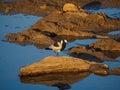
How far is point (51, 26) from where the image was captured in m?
20.1

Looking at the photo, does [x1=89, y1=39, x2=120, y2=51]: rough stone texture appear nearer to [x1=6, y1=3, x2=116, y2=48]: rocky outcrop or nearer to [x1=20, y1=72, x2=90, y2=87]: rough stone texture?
[x1=6, y1=3, x2=116, y2=48]: rocky outcrop

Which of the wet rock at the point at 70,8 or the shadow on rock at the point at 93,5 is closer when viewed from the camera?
the wet rock at the point at 70,8

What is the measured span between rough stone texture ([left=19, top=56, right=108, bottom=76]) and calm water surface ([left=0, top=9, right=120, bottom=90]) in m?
0.40

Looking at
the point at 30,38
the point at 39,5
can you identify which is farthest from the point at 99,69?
the point at 39,5

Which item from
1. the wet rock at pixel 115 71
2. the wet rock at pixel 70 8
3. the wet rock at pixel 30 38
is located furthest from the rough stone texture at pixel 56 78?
the wet rock at pixel 70 8

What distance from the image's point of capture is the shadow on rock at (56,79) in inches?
540

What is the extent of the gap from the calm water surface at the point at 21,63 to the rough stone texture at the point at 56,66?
0.40 metres

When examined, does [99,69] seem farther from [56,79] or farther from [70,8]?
[70,8]

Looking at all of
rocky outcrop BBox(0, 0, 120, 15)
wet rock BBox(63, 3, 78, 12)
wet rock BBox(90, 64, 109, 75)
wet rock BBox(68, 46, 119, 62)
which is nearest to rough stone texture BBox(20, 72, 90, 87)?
wet rock BBox(90, 64, 109, 75)

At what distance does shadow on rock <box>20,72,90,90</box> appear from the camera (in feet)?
45.0

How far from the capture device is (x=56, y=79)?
1402cm

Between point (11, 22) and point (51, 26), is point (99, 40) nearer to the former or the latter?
point (51, 26)

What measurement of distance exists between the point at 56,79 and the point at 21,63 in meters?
2.14

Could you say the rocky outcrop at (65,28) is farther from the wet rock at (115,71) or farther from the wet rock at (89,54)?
A: the wet rock at (115,71)
